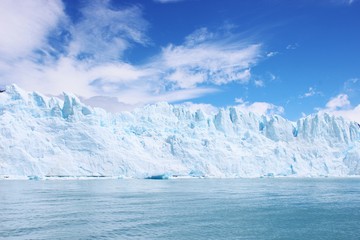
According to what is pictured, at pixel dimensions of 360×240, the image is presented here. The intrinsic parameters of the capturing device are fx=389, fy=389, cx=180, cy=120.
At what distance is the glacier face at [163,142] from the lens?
8738cm

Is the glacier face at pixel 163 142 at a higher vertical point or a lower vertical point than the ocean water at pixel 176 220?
higher

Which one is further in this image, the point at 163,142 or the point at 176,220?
the point at 163,142

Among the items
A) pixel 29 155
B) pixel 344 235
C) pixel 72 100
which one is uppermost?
pixel 72 100

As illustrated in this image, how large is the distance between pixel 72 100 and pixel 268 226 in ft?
265

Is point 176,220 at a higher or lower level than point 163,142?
lower

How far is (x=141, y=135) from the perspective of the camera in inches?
4264

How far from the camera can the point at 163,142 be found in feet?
352

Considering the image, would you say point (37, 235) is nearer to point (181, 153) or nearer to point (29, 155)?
point (29, 155)

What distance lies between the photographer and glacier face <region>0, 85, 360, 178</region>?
87.4 m

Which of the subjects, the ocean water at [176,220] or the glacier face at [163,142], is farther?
the glacier face at [163,142]

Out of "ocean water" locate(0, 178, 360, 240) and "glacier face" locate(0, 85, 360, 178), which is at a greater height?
"glacier face" locate(0, 85, 360, 178)

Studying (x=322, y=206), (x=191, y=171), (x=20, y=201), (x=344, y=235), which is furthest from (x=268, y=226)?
(x=191, y=171)

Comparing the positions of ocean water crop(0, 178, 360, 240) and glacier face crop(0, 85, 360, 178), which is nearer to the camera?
ocean water crop(0, 178, 360, 240)

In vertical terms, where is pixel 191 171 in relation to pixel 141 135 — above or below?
below
